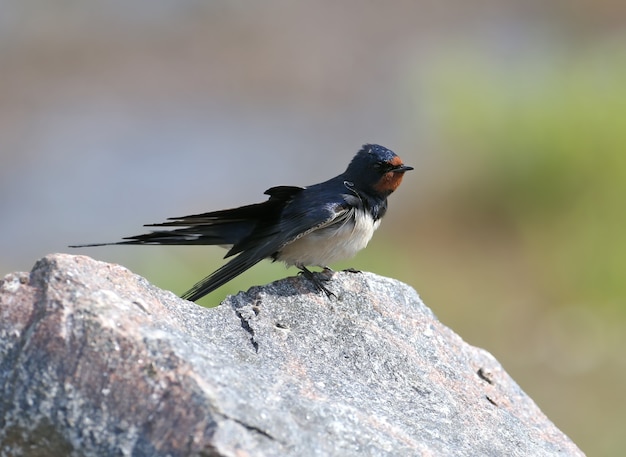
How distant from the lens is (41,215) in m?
12.1

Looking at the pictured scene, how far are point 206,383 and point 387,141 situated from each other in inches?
447

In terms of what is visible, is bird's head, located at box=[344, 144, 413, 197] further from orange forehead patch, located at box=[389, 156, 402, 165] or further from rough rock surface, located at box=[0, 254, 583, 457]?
rough rock surface, located at box=[0, 254, 583, 457]

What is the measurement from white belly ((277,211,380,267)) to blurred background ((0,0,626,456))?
189 centimetres

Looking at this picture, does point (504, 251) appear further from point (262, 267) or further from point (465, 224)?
point (262, 267)

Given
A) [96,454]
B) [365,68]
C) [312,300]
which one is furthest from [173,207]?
[96,454]

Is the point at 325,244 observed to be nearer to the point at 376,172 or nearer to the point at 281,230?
the point at 281,230

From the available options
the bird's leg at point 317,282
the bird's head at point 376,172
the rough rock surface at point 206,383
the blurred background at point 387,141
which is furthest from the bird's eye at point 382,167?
the blurred background at point 387,141

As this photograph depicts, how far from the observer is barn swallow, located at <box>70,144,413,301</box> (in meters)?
4.79

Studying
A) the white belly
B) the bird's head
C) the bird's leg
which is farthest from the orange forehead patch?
the bird's leg

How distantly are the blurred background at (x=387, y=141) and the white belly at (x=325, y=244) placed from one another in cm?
189

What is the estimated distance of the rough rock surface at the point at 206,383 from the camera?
9.62 ft

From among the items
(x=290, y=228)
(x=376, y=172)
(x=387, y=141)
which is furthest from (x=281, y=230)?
(x=387, y=141)

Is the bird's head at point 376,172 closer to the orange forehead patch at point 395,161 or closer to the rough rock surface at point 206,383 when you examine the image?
the orange forehead patch at point 395,161

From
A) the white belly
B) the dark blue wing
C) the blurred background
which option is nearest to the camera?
the dark blue wing
